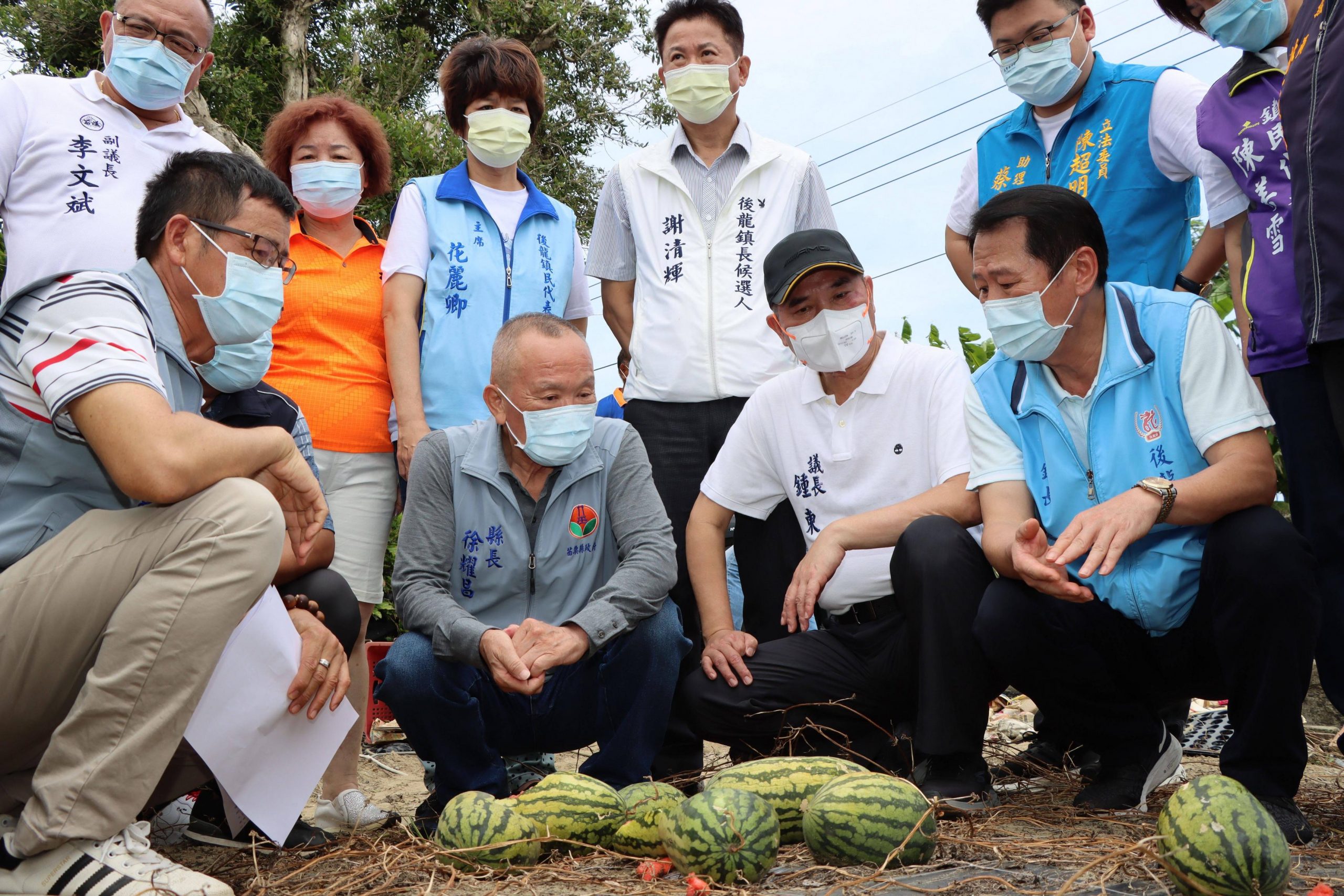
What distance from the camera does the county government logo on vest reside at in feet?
13.1

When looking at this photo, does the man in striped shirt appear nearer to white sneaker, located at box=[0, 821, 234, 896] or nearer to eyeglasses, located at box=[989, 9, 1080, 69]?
white sneaker, located at box=[0, 821, 234, 896]

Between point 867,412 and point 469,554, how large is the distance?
1.53 m

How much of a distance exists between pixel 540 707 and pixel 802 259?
185 cm

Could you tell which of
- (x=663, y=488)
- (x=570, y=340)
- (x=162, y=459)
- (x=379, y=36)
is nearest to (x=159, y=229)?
(x=162, y=459)

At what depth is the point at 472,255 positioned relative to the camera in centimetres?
475

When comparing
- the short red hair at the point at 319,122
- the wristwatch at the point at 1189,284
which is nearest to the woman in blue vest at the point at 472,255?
the short red hair at the point at 319,122

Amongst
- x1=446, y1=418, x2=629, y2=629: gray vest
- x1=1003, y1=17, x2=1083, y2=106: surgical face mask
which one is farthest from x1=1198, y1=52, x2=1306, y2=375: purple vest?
x1=446, y1=418, x2=629, y2=629: gray vest

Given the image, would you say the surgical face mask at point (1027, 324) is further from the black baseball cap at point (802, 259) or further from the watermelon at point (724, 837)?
the watermelon at point (724, 837)

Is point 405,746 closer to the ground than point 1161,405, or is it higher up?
closer to the ground

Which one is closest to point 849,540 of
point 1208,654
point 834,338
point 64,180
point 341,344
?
point 834,338

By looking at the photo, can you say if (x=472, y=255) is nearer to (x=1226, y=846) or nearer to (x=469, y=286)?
(x=469, y=286)

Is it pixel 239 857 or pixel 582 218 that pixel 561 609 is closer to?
pixel 239 857

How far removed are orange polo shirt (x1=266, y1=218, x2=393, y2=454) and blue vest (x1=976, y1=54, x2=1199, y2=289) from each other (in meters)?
2.59

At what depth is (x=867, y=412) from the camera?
4.20 metres
